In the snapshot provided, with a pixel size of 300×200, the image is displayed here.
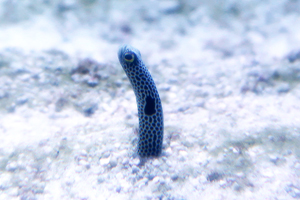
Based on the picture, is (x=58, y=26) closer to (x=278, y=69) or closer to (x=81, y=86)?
(x=81, y=86)

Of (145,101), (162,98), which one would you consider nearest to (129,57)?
(145,101)

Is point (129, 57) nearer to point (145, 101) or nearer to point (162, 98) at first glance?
point (145, 101)

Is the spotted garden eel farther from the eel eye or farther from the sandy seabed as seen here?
the sandy seabed

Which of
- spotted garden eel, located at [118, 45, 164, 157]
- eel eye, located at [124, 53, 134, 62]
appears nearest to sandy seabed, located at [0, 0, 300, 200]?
spotted garden eel, located at [118, 45, 164, 157]

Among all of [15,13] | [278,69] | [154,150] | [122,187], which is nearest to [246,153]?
[154,150]

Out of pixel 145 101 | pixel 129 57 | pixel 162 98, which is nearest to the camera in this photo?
pixel 129 57

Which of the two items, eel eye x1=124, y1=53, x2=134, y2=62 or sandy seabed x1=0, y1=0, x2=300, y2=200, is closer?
eel eye x1=124, y1=53, x2=134, y2=62
